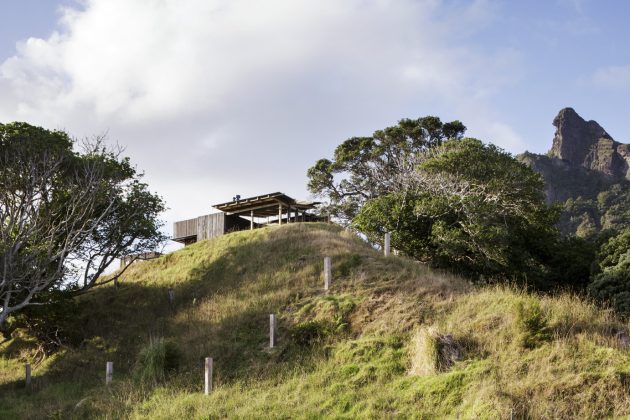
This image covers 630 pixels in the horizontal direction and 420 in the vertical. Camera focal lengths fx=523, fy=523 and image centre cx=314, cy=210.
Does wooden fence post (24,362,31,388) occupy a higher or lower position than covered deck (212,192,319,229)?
lower

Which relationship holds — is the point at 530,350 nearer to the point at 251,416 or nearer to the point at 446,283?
the point at 446,283

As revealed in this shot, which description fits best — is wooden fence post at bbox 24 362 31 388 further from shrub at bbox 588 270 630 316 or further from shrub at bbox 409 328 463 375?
shrub at bbox 588 270 630 316

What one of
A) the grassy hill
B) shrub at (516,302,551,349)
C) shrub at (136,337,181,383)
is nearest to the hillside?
the grassy hill

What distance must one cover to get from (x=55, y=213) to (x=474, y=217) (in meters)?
21.4

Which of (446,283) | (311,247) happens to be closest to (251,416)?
(446,283)

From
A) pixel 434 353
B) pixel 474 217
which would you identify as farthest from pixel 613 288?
pixel 434 353

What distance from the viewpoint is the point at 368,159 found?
149 feet

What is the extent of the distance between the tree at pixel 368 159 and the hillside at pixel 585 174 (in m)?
12.0

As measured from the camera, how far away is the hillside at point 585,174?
2781 inches

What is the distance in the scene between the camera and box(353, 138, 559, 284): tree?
26.8 metres

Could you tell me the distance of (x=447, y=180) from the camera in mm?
30781

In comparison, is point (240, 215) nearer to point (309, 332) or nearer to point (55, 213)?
point (55, 213)

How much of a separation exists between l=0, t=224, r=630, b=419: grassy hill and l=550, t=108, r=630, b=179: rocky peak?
302ft

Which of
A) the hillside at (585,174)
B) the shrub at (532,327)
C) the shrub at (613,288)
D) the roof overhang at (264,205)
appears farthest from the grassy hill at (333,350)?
the hillside at (585,174)
